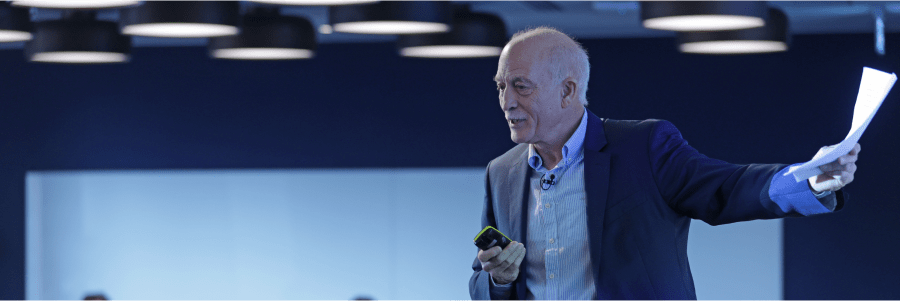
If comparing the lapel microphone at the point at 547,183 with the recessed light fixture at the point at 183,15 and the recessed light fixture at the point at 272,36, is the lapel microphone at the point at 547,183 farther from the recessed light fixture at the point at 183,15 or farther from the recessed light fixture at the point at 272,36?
the recessed light fixture at the point at 272,36

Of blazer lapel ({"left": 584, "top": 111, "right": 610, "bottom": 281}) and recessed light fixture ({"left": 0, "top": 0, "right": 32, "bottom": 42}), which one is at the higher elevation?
recessed light fixture ({"left": 0, "top": 0, "right": 32, "bottom": 42})

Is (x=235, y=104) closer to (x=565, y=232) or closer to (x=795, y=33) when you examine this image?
(x=795, y=33)

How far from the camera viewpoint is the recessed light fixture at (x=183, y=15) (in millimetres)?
2523

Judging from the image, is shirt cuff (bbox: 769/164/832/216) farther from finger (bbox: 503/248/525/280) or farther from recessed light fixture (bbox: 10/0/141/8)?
recessed light fixture (bbox: 10/0/141/8)

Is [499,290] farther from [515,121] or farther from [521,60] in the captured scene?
[521,60]

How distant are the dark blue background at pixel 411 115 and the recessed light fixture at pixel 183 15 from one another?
342 centimetres

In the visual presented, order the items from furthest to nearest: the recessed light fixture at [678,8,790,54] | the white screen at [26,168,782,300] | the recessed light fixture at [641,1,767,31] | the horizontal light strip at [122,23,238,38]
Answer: the white screen at [26,168,782,300], the recessed light fixture at [678,8,790,54], the horizontal light strip at [122,23,238,38], the recessed light fixture at [641,1,767,31]

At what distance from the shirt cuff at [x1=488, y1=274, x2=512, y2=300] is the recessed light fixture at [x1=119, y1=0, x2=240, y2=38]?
1169mm

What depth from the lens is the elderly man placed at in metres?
1.80

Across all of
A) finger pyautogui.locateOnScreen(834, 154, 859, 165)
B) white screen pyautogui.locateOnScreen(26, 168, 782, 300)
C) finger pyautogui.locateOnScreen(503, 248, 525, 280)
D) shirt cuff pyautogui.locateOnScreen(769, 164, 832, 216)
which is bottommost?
white screen pyautogui.locateOnScreen(26, 168, 782, 300)

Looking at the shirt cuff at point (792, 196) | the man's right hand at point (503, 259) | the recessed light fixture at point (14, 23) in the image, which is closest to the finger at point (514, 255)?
the man's right hand at point (503, 259)

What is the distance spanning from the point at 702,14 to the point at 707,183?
708mm

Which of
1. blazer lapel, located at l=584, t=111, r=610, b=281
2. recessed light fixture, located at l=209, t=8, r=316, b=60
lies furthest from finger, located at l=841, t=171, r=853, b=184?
recessed light fixture, located at l=209, t=8, r=316, b=60

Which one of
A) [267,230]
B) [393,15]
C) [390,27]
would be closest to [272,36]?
[390,27]
